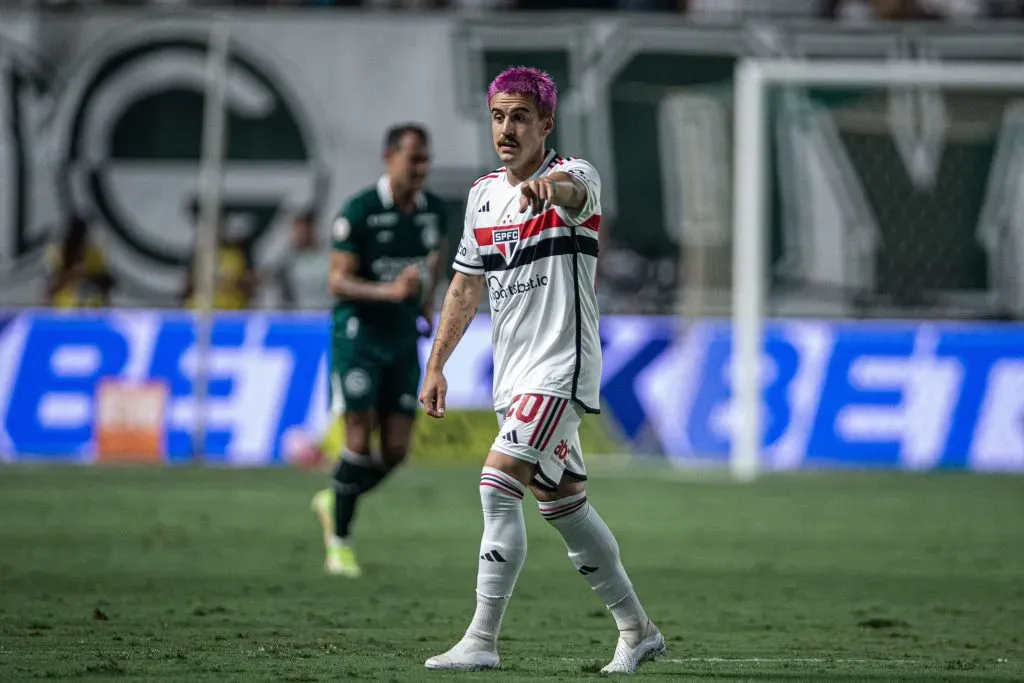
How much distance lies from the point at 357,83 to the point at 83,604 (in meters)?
14.8

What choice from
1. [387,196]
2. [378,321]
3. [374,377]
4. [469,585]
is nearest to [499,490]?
[469,585]

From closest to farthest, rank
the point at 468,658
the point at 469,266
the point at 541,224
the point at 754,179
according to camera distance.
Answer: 1. the point at 468,658
2. the point at 541,224
3. the point at 469,266
4. the point at 754,179

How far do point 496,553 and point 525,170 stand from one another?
147 cm

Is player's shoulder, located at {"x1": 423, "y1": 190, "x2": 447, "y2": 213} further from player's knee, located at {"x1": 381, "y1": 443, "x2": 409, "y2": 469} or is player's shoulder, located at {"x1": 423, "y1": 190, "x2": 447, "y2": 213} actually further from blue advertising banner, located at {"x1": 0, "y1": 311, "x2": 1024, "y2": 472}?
blue advertising banner, located at {"x1": 0, "y1": 311, "x2": 1024, "y2": 472}

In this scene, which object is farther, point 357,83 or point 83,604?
point 357,83

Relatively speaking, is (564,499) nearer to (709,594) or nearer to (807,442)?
(709,594)

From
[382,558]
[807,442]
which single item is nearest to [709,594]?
[382,558]

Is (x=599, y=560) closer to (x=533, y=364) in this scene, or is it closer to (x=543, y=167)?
(x=533, y=364)

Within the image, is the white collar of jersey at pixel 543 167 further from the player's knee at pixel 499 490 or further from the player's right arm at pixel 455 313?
the player's knee at pixel 499 490

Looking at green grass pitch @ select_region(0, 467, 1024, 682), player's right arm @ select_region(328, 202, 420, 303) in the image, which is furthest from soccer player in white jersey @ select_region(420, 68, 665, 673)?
player's right arm @ select_region(328, 202, 420, 303)

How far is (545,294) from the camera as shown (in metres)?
6.68

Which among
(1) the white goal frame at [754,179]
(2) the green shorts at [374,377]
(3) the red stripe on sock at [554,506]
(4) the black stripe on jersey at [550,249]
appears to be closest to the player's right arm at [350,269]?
(2) the green shorts at [374,377]

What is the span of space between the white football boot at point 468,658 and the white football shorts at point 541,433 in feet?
2.11

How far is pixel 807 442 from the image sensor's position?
2008 centimetres
